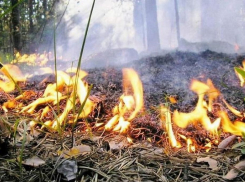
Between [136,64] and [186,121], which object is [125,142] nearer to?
[186,121]

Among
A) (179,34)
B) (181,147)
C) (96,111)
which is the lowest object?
(181,147)

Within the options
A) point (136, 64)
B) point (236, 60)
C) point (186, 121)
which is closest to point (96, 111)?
point (186, 121)

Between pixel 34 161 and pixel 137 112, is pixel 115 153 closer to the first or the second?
pixel 34 161

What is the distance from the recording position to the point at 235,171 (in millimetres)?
1103

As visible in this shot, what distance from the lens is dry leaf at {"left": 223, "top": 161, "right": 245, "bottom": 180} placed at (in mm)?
1073

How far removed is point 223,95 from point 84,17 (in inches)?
392

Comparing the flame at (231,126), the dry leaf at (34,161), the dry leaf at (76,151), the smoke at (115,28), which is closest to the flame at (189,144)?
the flame at (231,126)

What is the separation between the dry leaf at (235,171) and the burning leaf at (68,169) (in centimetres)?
60

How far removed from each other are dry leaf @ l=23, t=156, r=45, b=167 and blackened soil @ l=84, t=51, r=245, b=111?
1.07 m

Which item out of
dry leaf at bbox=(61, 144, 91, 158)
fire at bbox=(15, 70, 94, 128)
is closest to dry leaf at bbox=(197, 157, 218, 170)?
dry leaf at bbox=(61, 144, 91, 158)

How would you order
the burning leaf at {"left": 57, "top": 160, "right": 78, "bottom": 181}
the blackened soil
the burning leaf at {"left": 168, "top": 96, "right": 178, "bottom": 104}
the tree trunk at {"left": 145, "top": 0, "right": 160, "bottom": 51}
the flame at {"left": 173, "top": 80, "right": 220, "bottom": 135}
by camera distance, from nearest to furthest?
the burning leaf at {"left": 57, "top": 160, "right": 78, "bottom": 181} → the flame at {"left": 173, "top": 80, "right": 220, "bottom": 135} → the burning leaf at {"left": 168, "top": 96, "right": 178, "bottom": 104} → the blackened soil → the tree trunk at {"left": 145, "top": 0, "right": 160, "bottom": 51}

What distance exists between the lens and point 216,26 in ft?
39.8

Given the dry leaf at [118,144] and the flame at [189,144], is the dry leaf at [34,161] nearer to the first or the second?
the dry leaf at [118,144]

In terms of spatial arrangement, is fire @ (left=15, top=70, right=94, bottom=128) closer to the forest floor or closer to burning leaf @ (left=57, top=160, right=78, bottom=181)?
the forest floor
